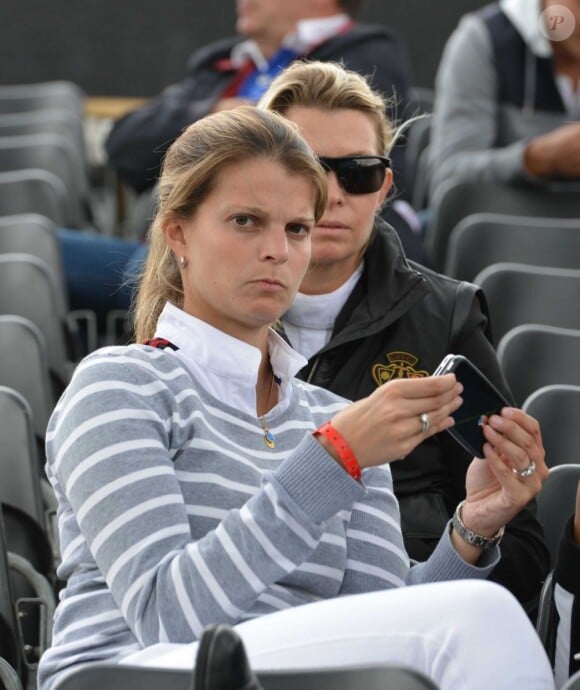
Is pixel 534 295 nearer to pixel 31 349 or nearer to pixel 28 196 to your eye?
pixel 31 349

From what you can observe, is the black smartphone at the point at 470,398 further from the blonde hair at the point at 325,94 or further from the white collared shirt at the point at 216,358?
the blonde hair at the point at 325,94

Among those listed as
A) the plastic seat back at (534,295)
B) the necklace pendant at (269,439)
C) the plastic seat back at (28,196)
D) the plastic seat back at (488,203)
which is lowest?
the plastic seat back at (28,196)

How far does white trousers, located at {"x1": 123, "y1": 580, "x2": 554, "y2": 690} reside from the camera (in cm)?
144

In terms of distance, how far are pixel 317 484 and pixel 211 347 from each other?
0.32 meters

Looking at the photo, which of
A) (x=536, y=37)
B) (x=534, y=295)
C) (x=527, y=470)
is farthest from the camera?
(x=536, y=37)

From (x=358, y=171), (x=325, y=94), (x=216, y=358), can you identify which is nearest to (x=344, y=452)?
(x=216, y=358)

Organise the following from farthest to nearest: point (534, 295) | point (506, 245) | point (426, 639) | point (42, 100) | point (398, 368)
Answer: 1. point (42, 100)
2. point (506, 245)
3. point (534, 295)
4. point (398, 368)
5. point (426, 639)

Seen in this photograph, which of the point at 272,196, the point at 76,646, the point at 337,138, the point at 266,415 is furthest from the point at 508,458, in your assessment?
the point at 337,138

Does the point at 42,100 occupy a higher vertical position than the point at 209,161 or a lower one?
lower

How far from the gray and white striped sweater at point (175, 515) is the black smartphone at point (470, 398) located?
0.61 ft

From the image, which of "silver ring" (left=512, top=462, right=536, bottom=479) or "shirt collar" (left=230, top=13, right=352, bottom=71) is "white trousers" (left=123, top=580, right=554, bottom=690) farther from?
"shirt collar" (left=230, top=13, right=352, bottom=71)

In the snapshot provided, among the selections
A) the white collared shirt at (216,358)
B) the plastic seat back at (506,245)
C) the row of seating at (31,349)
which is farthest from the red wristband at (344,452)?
the plastic seat back at (506,245)

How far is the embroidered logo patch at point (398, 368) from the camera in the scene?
230 centimetres

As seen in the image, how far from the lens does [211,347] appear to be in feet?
5.89
